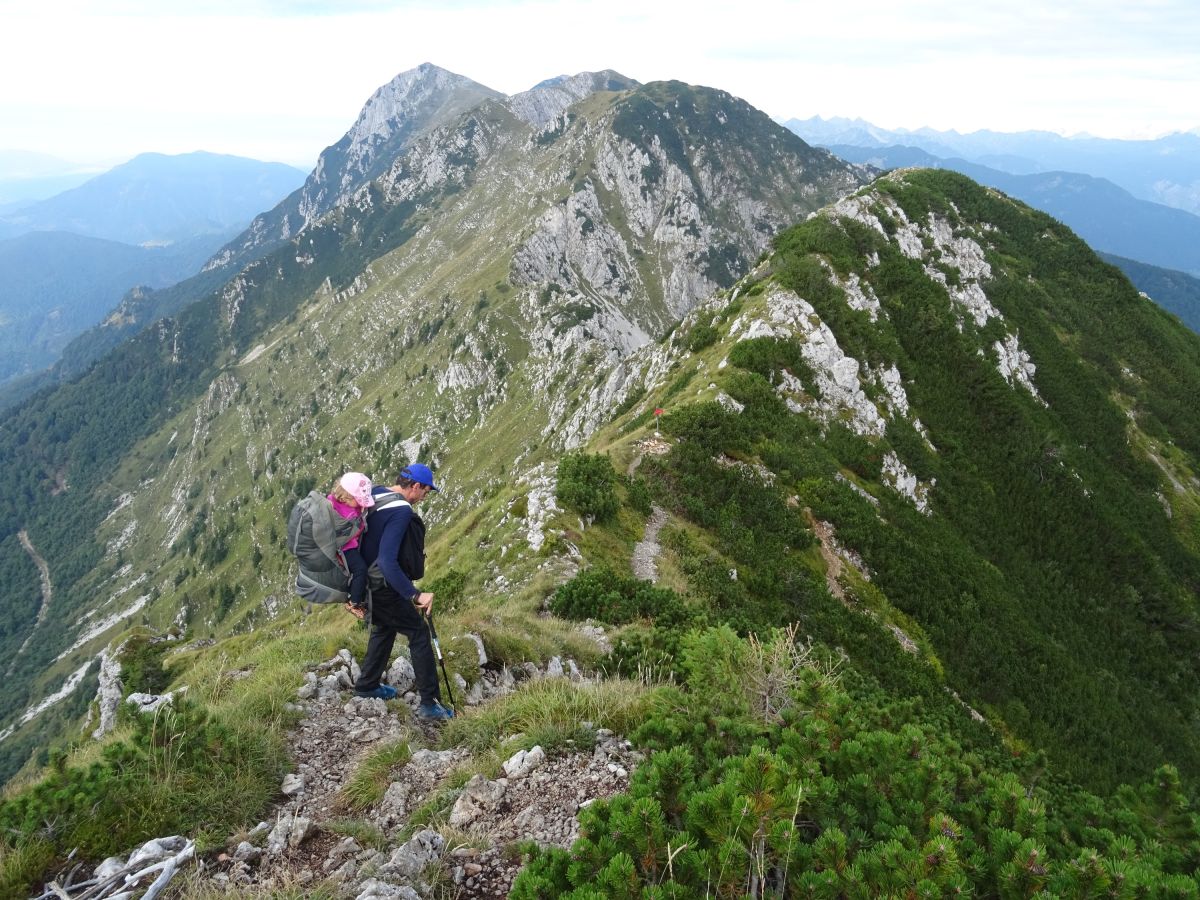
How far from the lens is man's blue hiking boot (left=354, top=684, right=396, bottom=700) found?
10.3m

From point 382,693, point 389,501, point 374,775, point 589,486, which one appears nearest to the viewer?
point 374,775

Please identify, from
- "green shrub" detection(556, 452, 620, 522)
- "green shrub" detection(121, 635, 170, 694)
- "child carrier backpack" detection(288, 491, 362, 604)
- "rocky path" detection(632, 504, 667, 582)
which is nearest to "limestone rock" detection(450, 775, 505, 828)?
"child carrier backpack" detection(288, 491, 362, 604)

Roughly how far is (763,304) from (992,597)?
87.5 ft

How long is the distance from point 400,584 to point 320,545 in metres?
1.34

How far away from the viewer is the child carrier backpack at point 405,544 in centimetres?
948

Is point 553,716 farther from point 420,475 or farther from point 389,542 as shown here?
point 420,475

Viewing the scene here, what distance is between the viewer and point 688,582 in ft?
77.0

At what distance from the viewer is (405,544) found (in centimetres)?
955

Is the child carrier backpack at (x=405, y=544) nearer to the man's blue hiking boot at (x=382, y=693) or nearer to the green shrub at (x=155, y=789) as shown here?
the man's blue hiking boot at (x=382, y=693)

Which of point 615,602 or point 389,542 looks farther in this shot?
point 615,602

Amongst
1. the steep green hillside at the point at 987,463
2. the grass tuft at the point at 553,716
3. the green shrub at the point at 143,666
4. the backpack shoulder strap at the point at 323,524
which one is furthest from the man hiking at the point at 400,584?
the green shrub at the point at 143,666

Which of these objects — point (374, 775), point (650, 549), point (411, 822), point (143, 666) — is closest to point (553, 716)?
point (411, 822)

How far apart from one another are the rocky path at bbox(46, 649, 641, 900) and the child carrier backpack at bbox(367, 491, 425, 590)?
7.66 feet

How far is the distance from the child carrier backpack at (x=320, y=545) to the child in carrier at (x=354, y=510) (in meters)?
0.07
